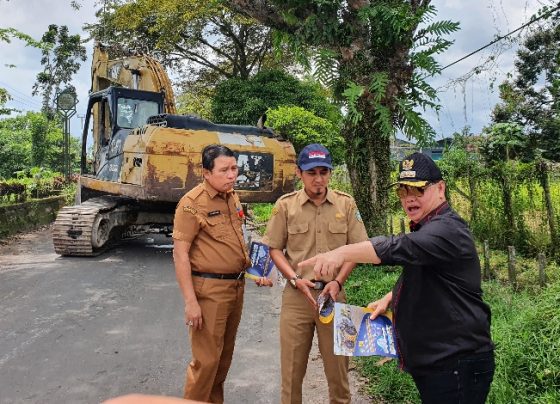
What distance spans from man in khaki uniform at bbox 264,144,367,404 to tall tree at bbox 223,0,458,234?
3.83m

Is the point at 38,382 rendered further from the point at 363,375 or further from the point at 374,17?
the point at 374,17

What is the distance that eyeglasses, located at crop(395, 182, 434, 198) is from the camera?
2.19 m

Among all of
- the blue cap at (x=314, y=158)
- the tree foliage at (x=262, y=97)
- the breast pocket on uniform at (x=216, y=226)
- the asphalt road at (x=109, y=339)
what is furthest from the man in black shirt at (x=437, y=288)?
the tree foliage at (x=262, y=97)

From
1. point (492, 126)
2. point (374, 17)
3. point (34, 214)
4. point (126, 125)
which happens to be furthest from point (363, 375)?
point (34, 214)

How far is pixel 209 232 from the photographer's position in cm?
346

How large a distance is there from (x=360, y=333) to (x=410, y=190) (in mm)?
803

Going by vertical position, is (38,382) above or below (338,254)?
below

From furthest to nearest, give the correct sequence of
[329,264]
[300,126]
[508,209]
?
1. [300,126]
2. [508,209]
3. [329,264]

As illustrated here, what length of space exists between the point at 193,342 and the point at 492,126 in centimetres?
857

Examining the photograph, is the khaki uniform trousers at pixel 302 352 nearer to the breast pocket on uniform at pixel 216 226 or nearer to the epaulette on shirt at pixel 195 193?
the breast pocket on uniform at pixel 216 226

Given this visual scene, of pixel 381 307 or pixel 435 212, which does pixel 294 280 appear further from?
pixel 435 212

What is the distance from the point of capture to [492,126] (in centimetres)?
1018

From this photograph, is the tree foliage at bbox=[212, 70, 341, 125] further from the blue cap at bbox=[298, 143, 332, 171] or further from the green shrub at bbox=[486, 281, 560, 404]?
the blue cap at bbox=[298, 143, 332, 171]

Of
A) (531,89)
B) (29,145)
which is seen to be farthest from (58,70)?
(531,89)
